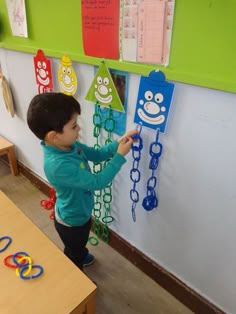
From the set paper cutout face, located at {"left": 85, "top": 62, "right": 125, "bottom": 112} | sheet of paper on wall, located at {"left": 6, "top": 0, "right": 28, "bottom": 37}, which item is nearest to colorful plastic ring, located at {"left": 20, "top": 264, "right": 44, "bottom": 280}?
paper cutout face, located at {"left": 85, "top": 62, "right": 125, "bottom": 112}

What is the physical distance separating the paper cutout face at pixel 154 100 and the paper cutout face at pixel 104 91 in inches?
4.3

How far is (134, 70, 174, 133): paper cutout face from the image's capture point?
32.6 inches

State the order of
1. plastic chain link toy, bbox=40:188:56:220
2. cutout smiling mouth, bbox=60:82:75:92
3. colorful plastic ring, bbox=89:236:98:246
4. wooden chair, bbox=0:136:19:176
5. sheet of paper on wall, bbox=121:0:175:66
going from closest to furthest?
1. sheet of paper on wall, bbox=121:0:175:66
2. cutout smiling mouth, bbox=60:82:75:92
3. colorful plastic ring, bbox=89:236:98:246
4. plastic chain link toy, bbox=40:188:56:220
5. wooden chair, bbox=0:136:19:176

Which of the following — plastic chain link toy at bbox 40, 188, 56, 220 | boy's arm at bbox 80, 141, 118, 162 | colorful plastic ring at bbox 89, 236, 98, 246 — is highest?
boy's arm at bbox 80, 141, 118, 162

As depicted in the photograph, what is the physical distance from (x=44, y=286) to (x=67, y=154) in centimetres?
40

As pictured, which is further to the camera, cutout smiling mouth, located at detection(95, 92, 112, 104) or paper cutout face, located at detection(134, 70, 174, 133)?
cutout smiling mouth, located at detection(95, 92, 112, 104)

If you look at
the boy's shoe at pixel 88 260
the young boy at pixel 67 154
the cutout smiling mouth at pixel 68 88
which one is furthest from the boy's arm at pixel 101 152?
the boy's shoe at pixel 88 260

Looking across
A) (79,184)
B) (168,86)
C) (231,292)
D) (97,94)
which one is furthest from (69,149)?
(231,292)

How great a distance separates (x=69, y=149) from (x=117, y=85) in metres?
0.30

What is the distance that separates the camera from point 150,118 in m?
0.92

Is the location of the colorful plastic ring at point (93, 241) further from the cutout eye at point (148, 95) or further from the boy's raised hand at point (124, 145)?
the cutout eye at point (148, 95)

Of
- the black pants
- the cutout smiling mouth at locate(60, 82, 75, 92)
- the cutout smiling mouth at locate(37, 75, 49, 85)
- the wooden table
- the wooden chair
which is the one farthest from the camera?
the wooden chair

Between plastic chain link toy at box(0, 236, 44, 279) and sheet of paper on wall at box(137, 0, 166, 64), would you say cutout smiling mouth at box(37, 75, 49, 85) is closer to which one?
sheet of paper on wall at box(137, 0, 166, 64)

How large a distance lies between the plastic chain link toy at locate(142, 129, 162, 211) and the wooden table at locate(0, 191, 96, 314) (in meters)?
0.43
